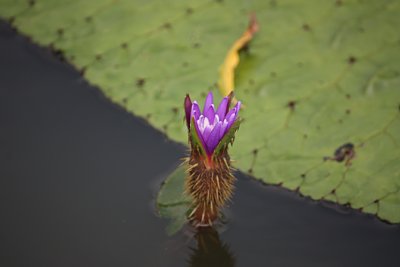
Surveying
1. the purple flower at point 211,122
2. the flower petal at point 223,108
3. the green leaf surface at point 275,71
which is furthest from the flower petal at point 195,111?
the green leaf surface at point 275,71

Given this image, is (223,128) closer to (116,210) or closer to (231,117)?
(231,117)

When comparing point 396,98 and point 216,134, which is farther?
point 396,98

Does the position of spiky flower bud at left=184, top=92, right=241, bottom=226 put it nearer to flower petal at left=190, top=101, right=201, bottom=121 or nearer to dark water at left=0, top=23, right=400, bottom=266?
flower petal at left=190, top=101, right=201, bottom=121

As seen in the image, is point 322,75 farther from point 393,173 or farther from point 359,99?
Result: point 393,173

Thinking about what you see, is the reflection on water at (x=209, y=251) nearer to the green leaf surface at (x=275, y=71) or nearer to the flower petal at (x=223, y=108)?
the green leaf surface at (x=275, y=71)

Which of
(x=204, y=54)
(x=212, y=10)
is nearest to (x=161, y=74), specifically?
(x=204, y=54)

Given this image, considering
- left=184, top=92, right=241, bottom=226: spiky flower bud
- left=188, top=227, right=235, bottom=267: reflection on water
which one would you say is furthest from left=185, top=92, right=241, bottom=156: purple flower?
left=188, top=227, right=235, bottom=267: reflection on water
